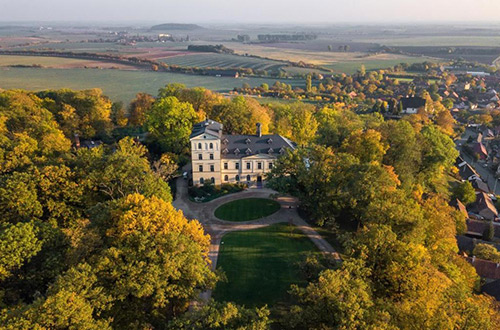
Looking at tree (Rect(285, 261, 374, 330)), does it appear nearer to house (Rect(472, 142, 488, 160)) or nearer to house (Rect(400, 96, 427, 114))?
house (Rect(472, 142, 488, 160))

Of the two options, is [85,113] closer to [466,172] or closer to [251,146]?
[251,146]

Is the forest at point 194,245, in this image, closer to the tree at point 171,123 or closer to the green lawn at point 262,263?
the green lawn at point 262,263

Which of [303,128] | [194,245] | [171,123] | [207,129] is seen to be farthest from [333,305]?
[303,128]

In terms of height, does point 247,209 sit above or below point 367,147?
below

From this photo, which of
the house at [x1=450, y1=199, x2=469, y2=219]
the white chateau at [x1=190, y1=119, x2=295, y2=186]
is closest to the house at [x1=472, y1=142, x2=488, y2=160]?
the house at [x1=450, y1=199, x2=469, y2=219]

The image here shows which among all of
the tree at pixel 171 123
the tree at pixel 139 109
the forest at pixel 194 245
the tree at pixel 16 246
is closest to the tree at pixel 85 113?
the tree at pixel 139 109

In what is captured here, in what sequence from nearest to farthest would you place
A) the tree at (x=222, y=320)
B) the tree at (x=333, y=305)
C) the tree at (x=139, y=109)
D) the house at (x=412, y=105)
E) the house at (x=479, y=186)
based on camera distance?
the tree at (x=222, y=320) < the tree at (x=333, y=305) < the house at (x=479, y=186) < the tree at (x=139, y=109) < the house at (x=412, y=105)
